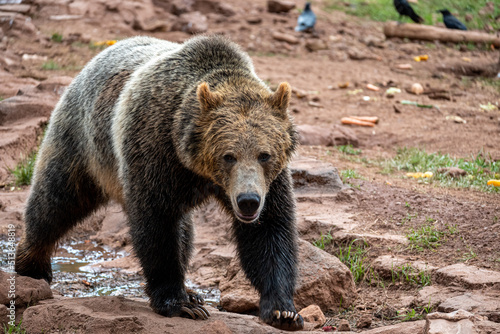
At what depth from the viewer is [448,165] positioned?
7.54 meters

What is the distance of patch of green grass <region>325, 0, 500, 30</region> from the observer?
16469 mm

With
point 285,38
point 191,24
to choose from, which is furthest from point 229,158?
point 285,38

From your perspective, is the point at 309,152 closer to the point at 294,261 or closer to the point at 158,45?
the point at 158,45

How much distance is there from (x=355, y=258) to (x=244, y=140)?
6.78ft

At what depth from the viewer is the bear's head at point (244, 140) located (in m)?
3.73

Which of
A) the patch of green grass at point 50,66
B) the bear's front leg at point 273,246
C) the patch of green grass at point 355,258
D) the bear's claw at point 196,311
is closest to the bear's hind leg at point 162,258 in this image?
the bear's claw at point 196,311

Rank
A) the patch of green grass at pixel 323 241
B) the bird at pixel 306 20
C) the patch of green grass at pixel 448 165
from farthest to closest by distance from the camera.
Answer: the bird at pixel 306 20, the patch of green grass at pixel 448 165, the patch of green grass at pixel 323 241

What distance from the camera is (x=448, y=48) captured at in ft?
49.6

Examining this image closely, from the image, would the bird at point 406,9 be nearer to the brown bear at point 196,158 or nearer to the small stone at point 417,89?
the small stone at point 417,89

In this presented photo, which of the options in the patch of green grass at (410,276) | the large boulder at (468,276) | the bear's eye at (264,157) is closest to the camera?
the bear's eye at (264,157)

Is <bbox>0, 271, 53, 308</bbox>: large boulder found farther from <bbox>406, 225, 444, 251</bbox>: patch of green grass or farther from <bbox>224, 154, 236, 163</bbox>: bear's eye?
<bbox>406, 225, 444, 251</bbox>: patch of green grass

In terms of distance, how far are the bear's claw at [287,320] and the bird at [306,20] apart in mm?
12349

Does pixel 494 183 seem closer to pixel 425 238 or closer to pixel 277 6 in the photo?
pixel 425 238

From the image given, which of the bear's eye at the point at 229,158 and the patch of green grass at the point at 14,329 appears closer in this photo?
the bear's eye at the point at 229,158
